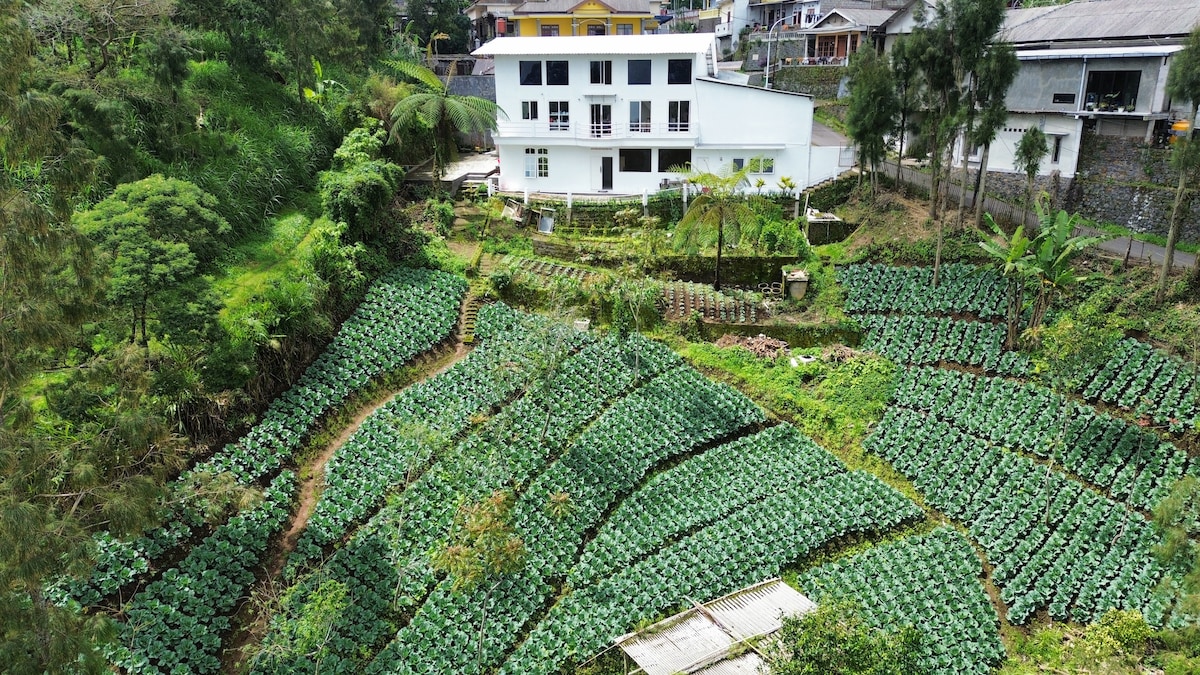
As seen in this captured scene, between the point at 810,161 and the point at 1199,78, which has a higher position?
the point at 1199,78

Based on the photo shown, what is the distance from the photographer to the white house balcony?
116 feet

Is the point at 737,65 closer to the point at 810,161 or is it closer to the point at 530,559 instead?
the point at 810,161

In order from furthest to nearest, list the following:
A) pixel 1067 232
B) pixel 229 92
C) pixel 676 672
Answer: pixel 229 92 → pixel 1067 232 → pixel 676 672

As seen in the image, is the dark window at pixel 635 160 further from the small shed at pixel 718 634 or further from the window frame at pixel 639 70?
the small shed at pixel 718 634

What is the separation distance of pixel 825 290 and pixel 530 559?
16153 millimetres

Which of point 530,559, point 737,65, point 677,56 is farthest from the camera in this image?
point 737,65

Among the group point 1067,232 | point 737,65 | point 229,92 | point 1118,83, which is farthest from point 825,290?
point 737,65

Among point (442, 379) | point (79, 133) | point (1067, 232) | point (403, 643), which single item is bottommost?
point (403, 643)

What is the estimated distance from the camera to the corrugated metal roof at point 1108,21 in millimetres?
31953

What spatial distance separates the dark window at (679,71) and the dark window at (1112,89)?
16.4m

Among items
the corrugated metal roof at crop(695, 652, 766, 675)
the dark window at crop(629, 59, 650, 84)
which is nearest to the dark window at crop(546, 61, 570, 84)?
the dark window at crop(629, 59, 650, 84)

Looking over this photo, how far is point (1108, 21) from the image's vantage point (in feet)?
114

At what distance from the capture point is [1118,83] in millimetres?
32812

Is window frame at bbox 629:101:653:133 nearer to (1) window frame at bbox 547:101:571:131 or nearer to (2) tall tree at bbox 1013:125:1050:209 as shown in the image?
(1) window frame at bbox 547:101:571:131
